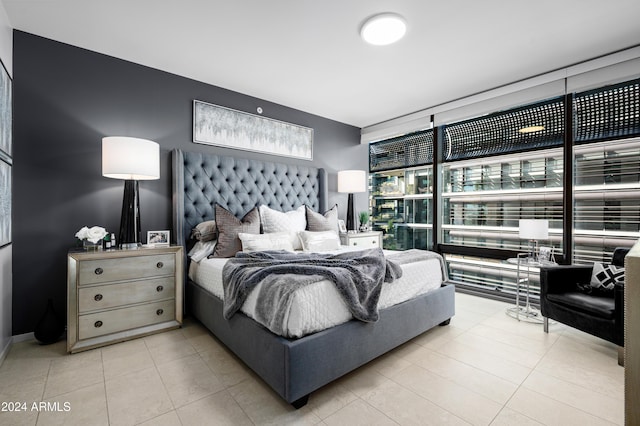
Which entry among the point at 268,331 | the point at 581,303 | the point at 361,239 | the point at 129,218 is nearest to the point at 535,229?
the point at 581,303

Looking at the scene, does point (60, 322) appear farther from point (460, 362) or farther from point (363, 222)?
point (363, 222)

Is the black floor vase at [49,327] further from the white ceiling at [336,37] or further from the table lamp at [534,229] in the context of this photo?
the table lamp at [534,229]

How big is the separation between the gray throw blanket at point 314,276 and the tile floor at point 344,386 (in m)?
0.47

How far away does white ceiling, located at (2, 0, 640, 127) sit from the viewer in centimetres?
217

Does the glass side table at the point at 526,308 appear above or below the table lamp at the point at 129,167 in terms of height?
below

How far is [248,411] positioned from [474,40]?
10.7 ft

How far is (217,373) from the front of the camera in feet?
6.59

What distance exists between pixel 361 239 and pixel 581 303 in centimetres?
243

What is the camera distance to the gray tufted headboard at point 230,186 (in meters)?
3.13

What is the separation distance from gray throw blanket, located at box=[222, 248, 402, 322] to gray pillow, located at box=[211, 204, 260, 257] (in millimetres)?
565

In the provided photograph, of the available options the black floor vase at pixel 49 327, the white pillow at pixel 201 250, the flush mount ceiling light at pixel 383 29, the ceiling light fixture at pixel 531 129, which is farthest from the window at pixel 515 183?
the black floor vase at pixel 49 327

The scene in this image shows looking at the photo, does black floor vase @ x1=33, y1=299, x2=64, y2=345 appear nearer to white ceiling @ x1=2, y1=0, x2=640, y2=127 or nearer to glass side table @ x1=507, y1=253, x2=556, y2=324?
white ceiling @ x1=2, y1=0, x2=640, y2=127

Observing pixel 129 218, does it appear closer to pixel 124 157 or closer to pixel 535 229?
pixel 124 157

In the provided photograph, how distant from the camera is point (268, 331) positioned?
5.86 ft
